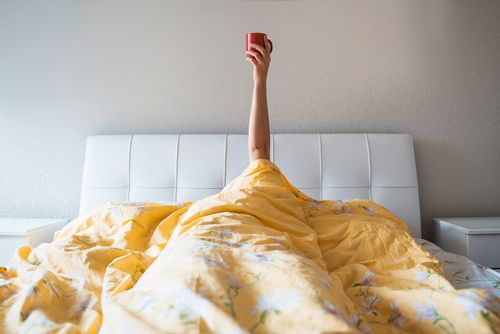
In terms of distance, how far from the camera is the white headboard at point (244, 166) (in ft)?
5.98

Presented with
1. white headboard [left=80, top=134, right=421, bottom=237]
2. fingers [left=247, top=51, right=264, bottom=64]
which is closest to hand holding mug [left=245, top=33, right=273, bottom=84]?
fingers [left=247, top=51, right=264, bottom=64]

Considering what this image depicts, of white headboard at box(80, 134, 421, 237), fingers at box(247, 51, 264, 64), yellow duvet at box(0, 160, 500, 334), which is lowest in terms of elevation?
yellow duvet at box(0, 160, 500, 334)

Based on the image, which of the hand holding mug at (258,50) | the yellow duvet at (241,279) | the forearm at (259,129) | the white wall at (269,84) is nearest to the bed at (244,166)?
the white wall at (269,84)

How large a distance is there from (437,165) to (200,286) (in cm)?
195

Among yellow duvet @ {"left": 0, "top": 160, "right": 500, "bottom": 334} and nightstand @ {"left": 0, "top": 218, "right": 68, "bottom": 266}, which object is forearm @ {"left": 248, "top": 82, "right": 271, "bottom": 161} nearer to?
yellow duvet @ {"left": 0, "top": 160, "right": 500, "bottom": 334}

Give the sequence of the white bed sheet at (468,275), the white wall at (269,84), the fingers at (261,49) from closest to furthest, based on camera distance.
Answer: the white bed sheet at (468,275), the fingers at (261,49), the white wall at (269,84)

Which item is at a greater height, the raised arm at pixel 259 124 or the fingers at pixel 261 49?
the fingers at pixel 261 49

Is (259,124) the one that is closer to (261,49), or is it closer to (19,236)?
(261,49)

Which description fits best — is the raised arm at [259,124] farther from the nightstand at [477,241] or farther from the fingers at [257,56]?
the nightstand at [477,241]

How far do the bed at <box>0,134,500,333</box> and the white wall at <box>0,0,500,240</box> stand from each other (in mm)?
270

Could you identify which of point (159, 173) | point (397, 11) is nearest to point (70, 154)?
point (159, 173)

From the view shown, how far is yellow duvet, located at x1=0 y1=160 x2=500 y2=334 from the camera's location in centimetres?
42

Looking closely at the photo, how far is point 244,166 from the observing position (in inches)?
72.1

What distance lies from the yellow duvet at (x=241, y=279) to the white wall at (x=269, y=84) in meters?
1.03
